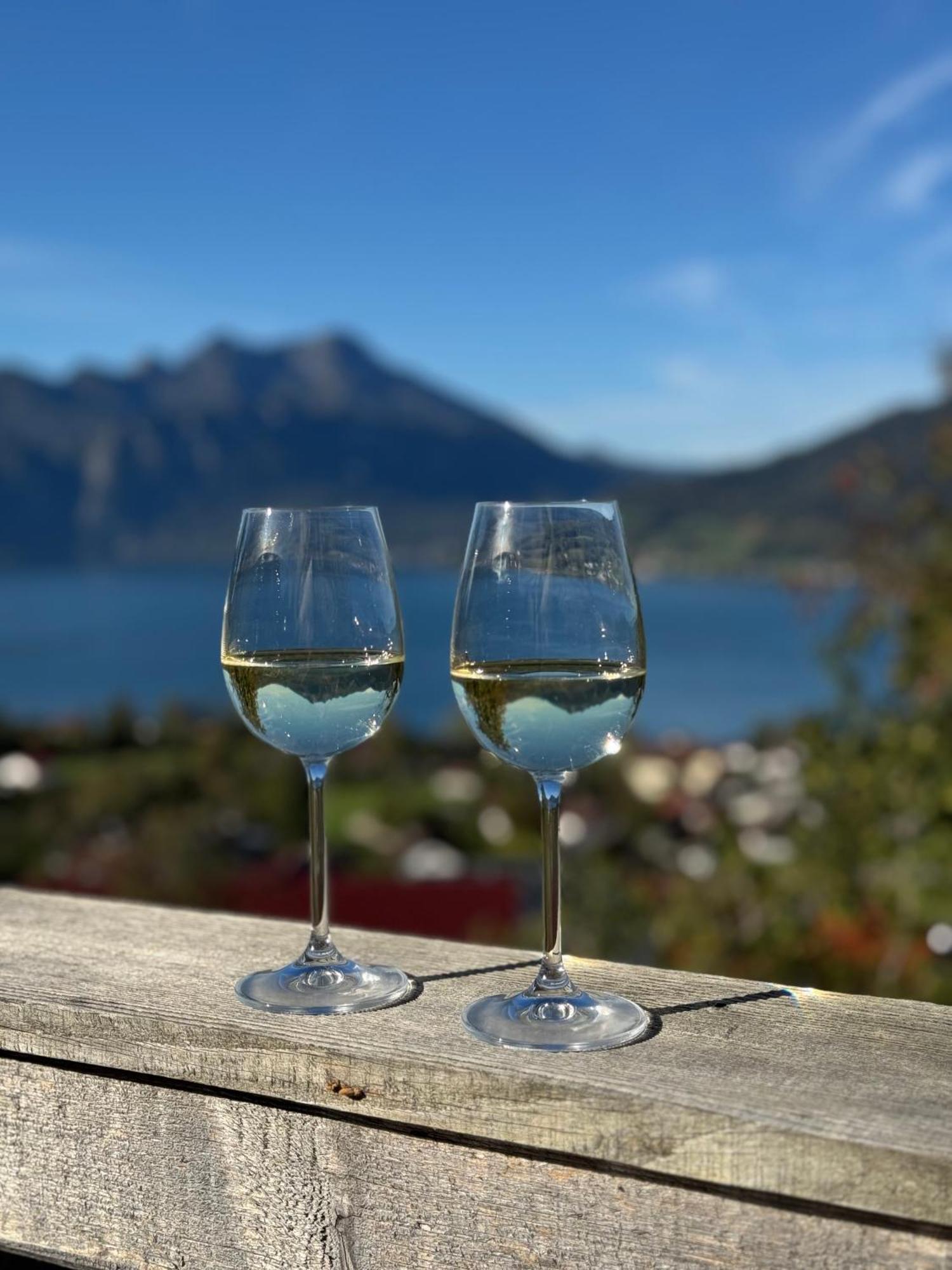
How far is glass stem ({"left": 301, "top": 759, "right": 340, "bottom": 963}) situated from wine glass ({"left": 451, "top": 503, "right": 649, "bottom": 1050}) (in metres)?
0.16

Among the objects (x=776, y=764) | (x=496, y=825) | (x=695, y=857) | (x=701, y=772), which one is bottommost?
(x=496, y=825)

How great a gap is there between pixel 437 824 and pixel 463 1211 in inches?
1431

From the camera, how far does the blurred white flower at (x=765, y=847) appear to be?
6.80 metres

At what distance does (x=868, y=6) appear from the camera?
44750 mm

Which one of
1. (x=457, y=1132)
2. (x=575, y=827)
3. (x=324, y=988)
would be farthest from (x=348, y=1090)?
(x=575, y=827)

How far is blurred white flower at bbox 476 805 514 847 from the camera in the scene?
37250 millimetres

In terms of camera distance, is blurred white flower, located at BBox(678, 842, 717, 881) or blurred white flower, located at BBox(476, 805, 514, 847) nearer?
blurred white flower, located at BBox(678, 842, 717, 881)

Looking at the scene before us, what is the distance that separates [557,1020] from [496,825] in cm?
3696

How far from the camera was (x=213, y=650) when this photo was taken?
6350 cm

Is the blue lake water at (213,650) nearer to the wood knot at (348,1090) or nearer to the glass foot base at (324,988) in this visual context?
the glass foot base at (324,988)

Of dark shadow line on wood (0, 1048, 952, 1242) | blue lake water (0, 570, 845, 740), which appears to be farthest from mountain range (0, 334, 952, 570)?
dark shadow line on wood (0, 1048, 952, 1242)

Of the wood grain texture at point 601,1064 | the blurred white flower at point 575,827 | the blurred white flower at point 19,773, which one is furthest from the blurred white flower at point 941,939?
the blurred white flower at point 19,773

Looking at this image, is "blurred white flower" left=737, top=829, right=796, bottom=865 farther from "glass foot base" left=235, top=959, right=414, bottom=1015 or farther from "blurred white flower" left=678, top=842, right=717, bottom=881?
"blurred white flower" left=678, top=842, right=717, bottom=881

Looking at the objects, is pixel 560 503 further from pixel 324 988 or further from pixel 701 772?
pixel 701 772
